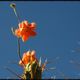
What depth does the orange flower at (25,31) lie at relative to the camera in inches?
135

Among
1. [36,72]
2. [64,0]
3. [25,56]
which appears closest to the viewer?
[36,72]

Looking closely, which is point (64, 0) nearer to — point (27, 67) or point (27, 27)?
point (27, 27)

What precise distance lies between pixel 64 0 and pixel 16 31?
85.2 inches

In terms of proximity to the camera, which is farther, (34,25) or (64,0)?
(64,0)

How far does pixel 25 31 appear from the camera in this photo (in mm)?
3467

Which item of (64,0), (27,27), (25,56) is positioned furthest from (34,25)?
(64,0)

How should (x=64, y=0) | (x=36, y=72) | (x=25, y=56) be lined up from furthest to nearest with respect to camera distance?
(x=64, y=0), (x=25, y=56), (x=36, y=72)

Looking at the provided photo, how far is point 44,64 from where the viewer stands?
328 centimetres

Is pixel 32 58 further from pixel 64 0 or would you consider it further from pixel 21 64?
pixel 64 0

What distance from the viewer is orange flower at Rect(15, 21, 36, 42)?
3.44 m

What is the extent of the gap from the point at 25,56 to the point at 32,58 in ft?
0.21

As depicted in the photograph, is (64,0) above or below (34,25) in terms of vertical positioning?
below

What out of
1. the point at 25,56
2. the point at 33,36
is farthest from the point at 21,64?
the point at 33,36

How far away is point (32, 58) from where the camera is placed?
3.33 meters
